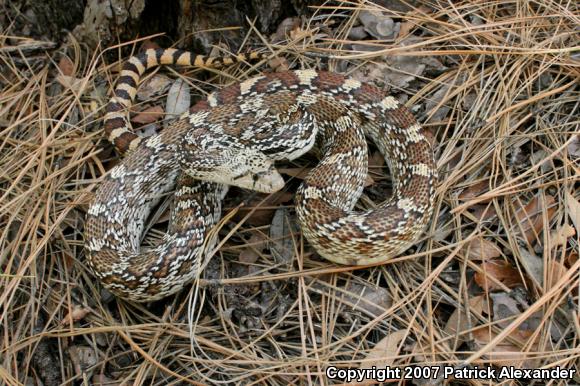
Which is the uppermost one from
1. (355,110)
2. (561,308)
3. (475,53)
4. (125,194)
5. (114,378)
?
(475,53)

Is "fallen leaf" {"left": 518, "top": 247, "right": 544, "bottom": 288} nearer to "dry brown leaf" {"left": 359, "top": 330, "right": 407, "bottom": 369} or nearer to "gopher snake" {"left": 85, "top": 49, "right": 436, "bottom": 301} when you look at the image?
"gopher snake" {"left": 85, "top": 49, "right": 436, "bottom": 301}

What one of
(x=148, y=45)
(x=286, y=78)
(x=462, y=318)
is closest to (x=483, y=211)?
(x=462, y=318)

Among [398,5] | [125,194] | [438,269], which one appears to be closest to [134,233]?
[125,194]

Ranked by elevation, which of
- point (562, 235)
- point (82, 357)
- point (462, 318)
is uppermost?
point (562, 235)

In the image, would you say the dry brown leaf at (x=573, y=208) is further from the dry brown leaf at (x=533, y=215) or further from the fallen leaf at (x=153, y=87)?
the fallen leaf at (x=153, y=87)

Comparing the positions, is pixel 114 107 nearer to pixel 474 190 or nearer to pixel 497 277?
pixel 474 190

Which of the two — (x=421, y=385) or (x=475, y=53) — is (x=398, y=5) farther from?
(x=421, y=385)
